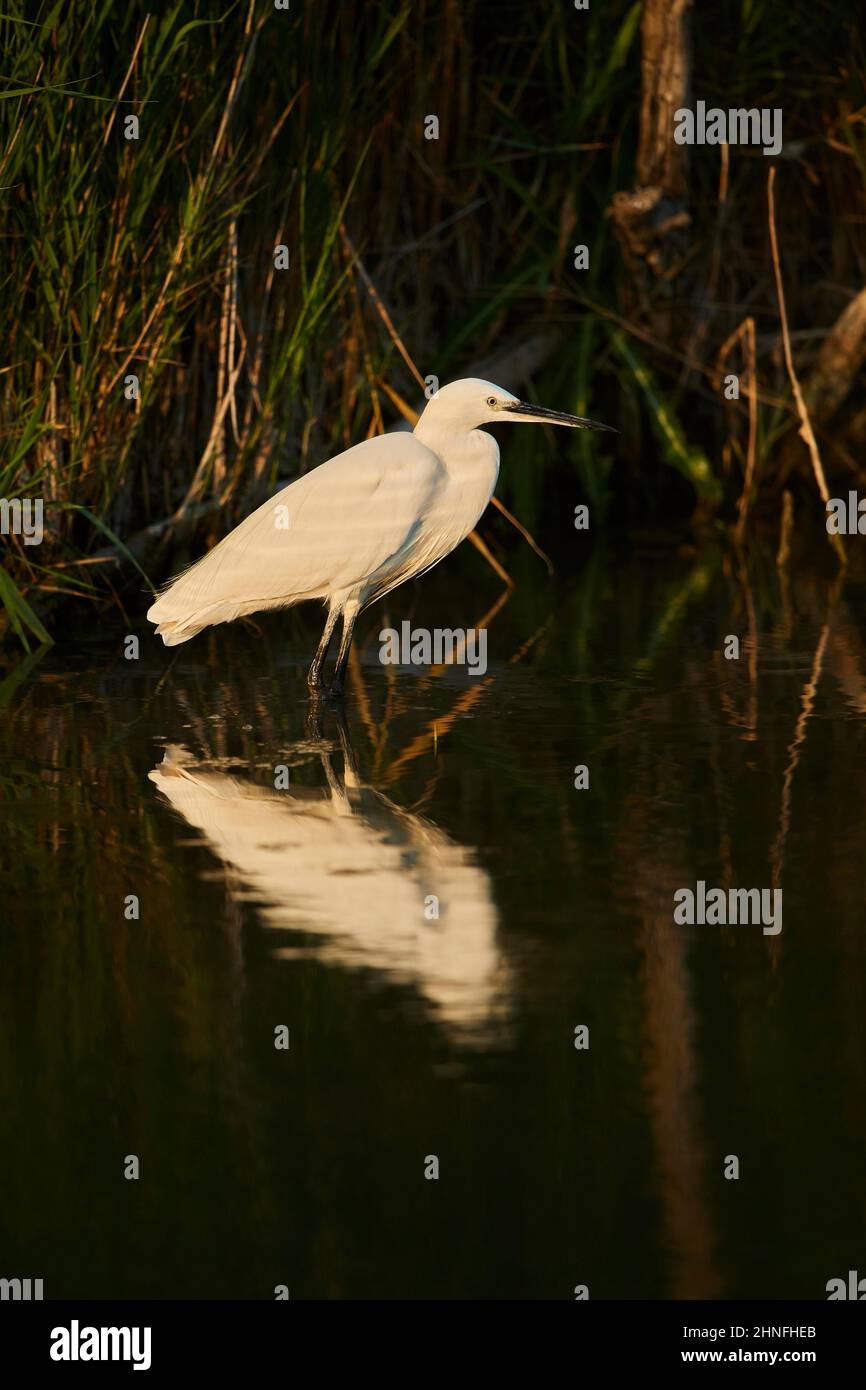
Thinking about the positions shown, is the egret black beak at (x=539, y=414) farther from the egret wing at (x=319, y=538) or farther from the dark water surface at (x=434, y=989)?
the dark water surface at (x=434, y=989)

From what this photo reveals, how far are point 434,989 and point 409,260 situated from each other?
6.71 m

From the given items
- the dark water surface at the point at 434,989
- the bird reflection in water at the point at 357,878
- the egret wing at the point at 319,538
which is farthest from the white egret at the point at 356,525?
the bird reflection in water at the point at 357,878

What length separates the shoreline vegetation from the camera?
280 inches

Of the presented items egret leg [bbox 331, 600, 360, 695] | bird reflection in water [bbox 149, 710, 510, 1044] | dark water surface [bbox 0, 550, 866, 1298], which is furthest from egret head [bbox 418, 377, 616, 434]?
bird reflection in water [bbox 149, 710, 510, 1044]

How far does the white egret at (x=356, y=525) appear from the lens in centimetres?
649

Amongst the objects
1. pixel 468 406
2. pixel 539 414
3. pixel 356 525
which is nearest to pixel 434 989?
pixel 356 525

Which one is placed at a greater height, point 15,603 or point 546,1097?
point 15,603

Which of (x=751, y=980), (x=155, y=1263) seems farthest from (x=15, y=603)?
(x=155, y=1263)

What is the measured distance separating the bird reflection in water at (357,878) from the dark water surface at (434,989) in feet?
0.04

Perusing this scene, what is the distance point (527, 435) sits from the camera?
1048cm

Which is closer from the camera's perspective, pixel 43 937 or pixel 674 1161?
pixel 674 1161

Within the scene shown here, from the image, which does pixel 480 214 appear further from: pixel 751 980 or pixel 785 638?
pixel 751 980

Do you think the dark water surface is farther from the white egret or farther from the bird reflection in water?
the white egret
